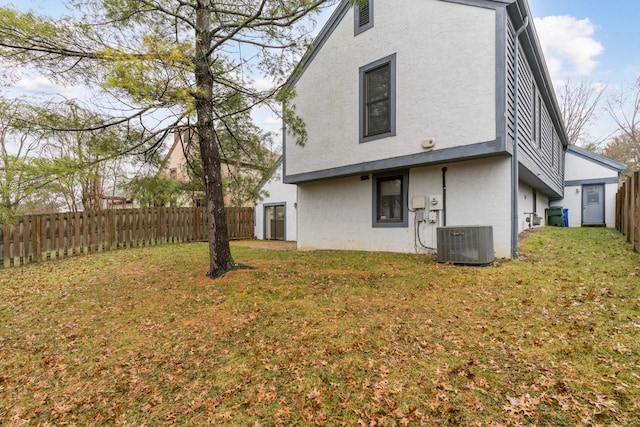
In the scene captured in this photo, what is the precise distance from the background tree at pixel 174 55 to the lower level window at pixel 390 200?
314 centimetres

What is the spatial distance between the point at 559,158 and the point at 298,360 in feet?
55.7

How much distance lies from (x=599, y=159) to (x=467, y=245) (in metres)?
13.8

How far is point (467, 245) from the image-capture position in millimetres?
5719

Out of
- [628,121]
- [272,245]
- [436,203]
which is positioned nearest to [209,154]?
[436,203]

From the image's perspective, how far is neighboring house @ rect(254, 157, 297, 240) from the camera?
14.6m

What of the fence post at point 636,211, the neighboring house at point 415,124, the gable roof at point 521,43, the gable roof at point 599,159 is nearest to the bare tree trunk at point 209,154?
the gable roof at point 521,43

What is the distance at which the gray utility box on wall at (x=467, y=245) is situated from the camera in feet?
18.4

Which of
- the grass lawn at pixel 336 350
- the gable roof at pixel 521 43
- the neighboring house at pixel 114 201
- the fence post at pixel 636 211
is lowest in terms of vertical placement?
the grass lawn at pixel 336 350

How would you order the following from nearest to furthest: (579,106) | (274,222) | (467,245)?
(467,245) < (274,222) < (579,106)

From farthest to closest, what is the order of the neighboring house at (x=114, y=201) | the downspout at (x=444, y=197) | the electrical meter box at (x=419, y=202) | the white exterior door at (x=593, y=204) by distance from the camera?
the neighboring house at (x=114, y=201), the white exterior door at (x=593, y=204), the electrical meter box at (x=419, y=202), the downspout at (x=444, y=197)

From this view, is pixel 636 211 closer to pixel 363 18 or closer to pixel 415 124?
Result: pixel 415 124

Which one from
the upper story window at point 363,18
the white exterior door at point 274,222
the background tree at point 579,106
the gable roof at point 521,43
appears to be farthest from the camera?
the background tree at point 579,106

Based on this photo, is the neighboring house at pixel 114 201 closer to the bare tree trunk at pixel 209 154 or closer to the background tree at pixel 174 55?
the background tree at pixel 174 55

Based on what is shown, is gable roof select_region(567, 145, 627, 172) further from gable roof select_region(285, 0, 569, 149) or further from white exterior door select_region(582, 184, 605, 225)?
gable roof select_region(285, 0, 569, 149)
